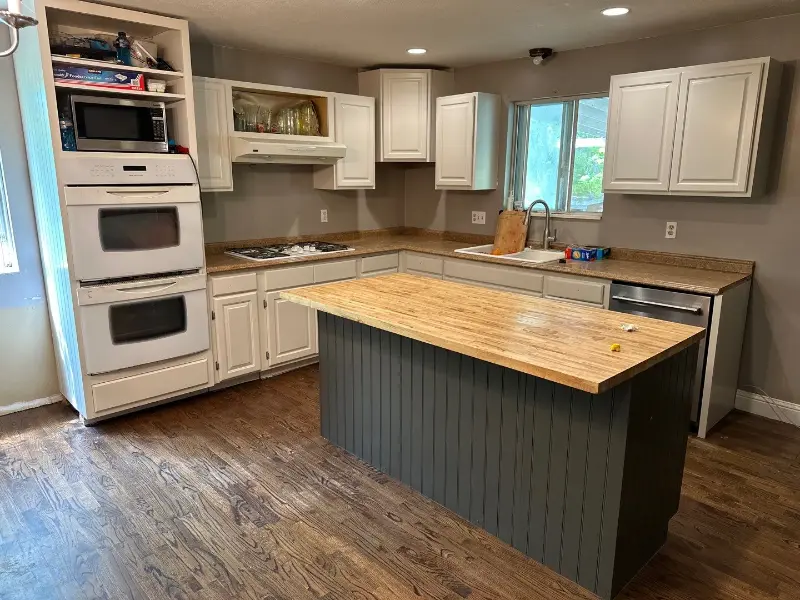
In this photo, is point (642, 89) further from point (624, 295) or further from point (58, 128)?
point (58, 128)

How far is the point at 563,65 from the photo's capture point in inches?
158

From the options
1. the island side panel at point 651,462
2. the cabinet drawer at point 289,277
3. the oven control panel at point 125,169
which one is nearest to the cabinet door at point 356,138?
the cabinet drawer at point 289,277

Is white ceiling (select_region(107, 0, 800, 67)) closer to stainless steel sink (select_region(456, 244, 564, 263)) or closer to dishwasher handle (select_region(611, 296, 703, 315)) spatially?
stainless steel sink (select_region(456, 244, 564, 263))

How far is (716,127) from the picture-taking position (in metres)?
3.05

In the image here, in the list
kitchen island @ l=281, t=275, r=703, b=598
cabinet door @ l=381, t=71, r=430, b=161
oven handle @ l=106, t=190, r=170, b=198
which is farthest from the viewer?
cabinet door @ l=381, t=71, r=430, b=161

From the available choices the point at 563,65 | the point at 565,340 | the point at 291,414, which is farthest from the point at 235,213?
the point at 565,340

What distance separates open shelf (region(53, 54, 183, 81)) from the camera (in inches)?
111

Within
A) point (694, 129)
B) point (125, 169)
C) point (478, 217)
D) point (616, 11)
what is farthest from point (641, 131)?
point (125, 169)

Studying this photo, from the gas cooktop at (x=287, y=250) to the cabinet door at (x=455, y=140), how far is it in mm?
1027

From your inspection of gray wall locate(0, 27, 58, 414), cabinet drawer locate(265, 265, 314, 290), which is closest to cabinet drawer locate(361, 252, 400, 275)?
cabinet drawer locate(265, 265, 314, 290)

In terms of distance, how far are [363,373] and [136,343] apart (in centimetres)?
145

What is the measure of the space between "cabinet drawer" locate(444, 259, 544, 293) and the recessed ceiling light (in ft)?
5.07

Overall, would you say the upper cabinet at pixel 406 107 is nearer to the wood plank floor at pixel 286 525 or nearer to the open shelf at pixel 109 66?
the open shelf at pixel 109 66

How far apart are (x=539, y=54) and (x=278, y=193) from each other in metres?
2.20
